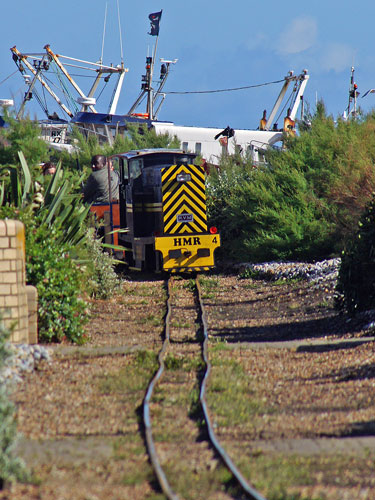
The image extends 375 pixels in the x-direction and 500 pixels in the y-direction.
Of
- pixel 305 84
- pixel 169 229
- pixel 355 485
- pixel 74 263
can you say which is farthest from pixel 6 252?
pixel 305 84

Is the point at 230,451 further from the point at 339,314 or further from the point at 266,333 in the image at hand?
the point at 339,314

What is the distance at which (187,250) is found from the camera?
1573cm

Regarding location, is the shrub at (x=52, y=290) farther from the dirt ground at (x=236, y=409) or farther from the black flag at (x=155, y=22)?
the black flag at (x=155, y=22)

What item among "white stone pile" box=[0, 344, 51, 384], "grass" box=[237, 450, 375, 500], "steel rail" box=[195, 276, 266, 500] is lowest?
"grass" box=[237, 450, 375, 500]

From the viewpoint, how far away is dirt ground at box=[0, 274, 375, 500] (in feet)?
15.4

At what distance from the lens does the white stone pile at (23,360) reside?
7.07 m

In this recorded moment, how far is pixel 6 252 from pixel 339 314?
16.2 feet

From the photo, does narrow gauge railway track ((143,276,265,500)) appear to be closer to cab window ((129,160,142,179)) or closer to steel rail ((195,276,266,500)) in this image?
steel rail ((195,276,266,500))

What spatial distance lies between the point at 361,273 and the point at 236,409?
445cm

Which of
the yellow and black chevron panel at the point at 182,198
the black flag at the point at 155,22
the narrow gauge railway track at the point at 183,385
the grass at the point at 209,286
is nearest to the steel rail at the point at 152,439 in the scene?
the narrow gauge railway track at the point at 183,385

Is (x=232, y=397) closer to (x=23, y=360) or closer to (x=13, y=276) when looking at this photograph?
(x=23, y=360)

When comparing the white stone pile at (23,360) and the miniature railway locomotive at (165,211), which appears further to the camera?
the miniature railway locomotive at (165,211)

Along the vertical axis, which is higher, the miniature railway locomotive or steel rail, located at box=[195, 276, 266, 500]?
the miniature railway locomotive

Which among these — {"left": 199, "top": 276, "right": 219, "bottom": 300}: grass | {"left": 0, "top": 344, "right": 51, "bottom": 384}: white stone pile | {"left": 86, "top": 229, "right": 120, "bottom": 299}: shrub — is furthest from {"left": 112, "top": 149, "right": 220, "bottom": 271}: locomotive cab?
{"left": 0, "top": 344, "right": 51, "bottom": 384}: white stone pile
